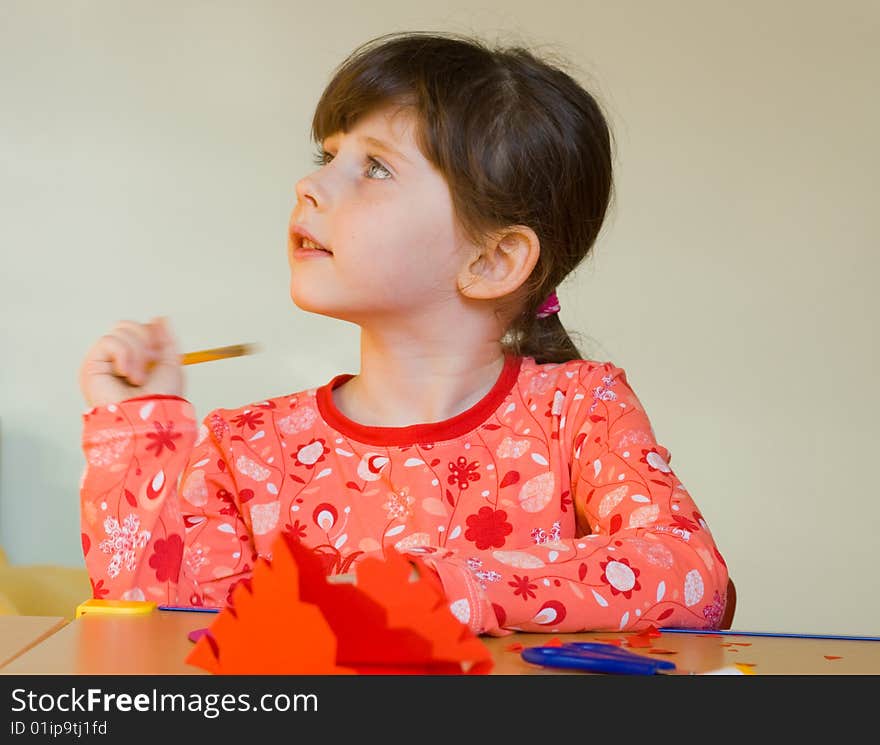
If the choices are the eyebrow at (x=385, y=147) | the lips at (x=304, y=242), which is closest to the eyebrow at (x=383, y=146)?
the eyebrow at (x=385, y=147)

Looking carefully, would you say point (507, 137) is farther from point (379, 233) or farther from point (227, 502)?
point (227, 502)

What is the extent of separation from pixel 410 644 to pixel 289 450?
67 cm

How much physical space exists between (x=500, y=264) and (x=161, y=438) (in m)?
0.42

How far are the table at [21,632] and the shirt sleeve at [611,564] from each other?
0.78ft

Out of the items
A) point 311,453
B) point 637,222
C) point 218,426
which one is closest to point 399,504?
point 311,453

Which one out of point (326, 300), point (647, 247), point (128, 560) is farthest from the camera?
point (647, 247)

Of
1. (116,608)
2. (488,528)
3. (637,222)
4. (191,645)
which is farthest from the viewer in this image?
(637,222)

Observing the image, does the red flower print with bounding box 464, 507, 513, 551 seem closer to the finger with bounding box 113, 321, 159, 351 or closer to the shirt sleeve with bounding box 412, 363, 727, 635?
the shirt sleeve with bounding box 412, 363, 727, 635

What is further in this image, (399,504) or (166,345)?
(399,504)

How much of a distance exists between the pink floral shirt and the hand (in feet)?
0.10

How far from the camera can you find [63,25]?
2596 mm

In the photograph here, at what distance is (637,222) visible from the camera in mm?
2580
